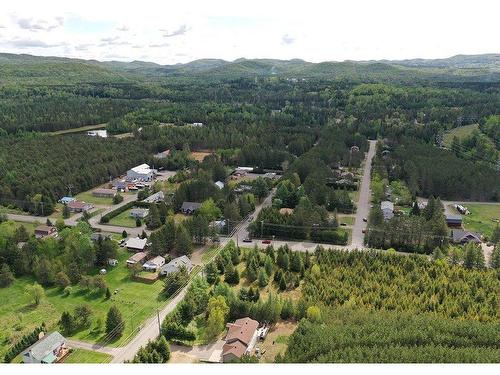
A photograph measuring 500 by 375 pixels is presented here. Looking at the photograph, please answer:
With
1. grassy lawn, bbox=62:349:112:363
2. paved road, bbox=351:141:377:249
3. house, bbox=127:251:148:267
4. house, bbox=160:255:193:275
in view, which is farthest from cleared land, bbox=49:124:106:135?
grassy lawn, bbox=62:349:112:363

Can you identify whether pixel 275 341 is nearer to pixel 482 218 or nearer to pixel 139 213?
pixel 139 213

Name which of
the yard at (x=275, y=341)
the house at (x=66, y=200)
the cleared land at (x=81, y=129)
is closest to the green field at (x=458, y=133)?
the yard at (x=275, y=341)

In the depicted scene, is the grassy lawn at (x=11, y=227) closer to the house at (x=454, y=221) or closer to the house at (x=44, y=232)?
the house at (x=44, y=232)

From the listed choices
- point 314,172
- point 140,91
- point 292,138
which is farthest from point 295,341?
point 140,91

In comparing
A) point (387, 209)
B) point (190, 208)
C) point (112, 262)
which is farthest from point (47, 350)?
point (387, 209)

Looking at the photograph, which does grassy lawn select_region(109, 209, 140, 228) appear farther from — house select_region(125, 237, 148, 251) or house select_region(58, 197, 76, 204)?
house select_region(58, 197, 76, 204)

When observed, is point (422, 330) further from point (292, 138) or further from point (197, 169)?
point (292, 138)
